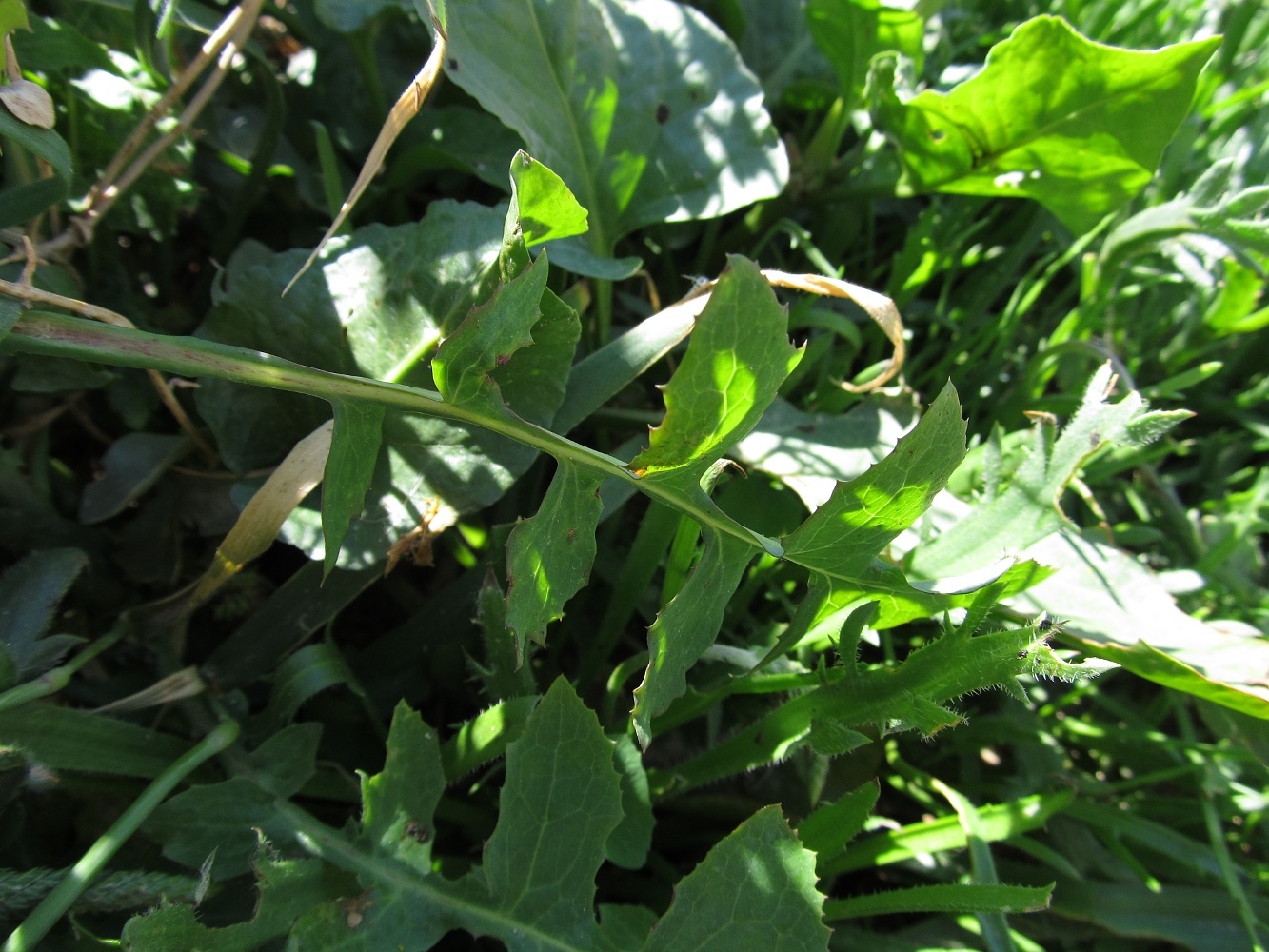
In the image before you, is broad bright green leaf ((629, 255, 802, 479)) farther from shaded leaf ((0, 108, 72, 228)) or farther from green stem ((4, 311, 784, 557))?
shaded leaf ((0, 108, 72, 228))

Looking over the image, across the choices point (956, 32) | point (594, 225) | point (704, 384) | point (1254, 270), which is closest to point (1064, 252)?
point (1254, 270)

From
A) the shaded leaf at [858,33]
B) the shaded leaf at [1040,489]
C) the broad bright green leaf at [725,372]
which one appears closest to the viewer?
the broad bright green leaf at [725,372]

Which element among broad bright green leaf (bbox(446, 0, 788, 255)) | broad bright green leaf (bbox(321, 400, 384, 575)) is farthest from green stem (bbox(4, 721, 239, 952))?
broad bright green leaf (bbox(446, 0, 788, 255))

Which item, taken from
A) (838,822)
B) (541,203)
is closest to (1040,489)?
(838,822)

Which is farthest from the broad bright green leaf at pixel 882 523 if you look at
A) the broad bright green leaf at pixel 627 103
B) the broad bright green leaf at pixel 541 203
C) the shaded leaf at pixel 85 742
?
the shaded leaf at pixel 85 742

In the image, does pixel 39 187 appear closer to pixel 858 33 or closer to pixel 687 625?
pixel 687 625

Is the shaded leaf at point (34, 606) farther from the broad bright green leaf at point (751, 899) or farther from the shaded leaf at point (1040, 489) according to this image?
the shaded leaf at point (1040, 489)

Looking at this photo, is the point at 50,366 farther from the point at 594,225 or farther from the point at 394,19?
the point at 394,19
